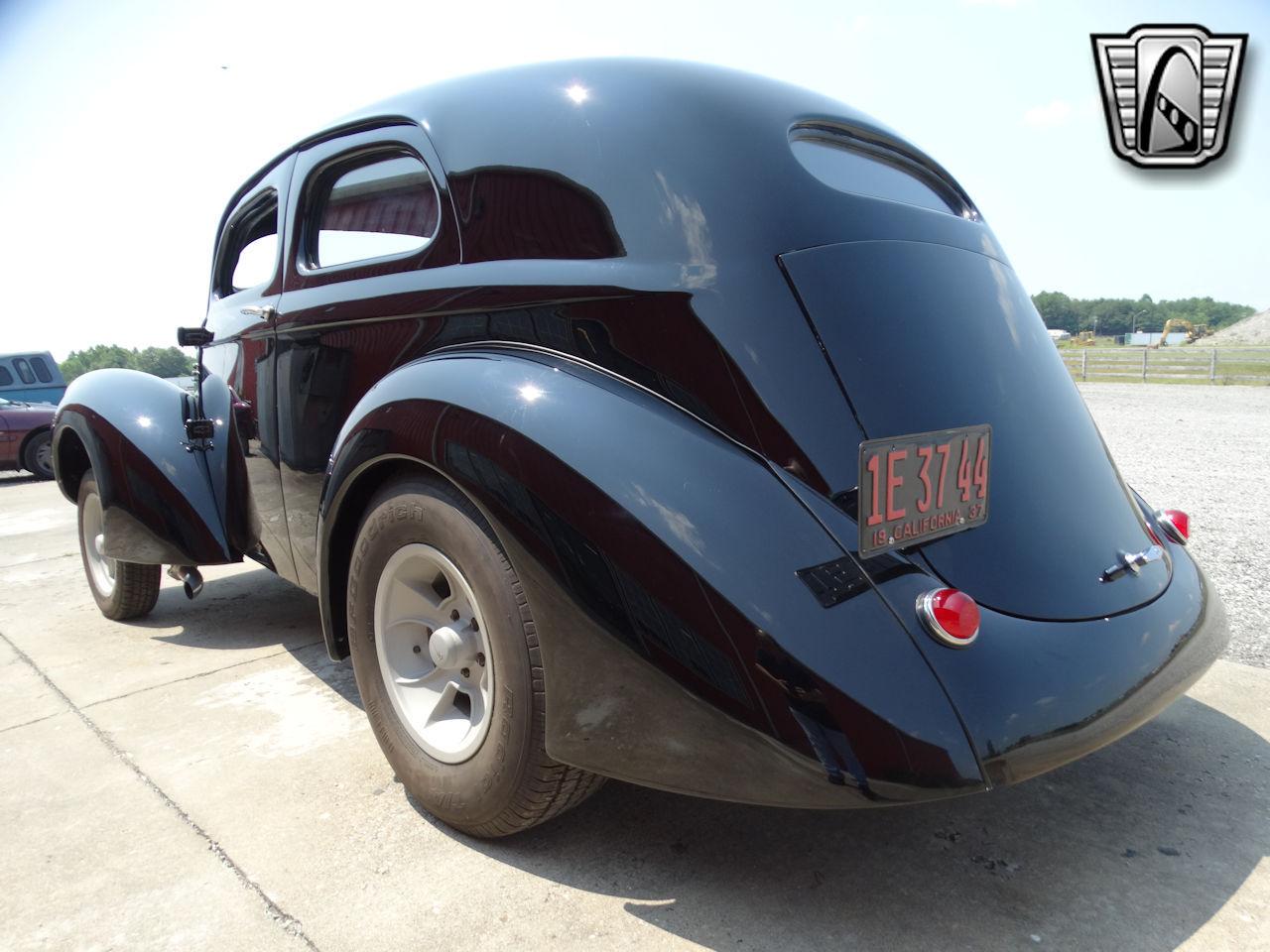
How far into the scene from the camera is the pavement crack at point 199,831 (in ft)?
6.08

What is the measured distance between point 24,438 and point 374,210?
10.9 meters

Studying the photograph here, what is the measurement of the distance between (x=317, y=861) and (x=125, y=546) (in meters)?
1.97

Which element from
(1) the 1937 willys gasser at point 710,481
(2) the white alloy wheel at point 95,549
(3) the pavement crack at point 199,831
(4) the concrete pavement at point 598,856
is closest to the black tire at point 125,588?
(2) the white alloy wheel at point 95,549

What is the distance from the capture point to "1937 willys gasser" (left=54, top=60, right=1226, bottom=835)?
5.36 ft

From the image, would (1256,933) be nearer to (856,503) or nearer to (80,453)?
(856,503)

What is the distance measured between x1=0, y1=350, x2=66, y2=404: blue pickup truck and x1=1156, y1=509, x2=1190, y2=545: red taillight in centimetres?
1743

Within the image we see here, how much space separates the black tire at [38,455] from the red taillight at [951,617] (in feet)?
40.8

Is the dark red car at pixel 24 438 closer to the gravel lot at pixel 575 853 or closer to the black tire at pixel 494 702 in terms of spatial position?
the gravel lot at pixel 575 853

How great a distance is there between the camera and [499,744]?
1.92 meters

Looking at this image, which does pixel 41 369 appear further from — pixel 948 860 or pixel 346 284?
pixel 948 860

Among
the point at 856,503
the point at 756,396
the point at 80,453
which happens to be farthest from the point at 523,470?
the point at 80,453

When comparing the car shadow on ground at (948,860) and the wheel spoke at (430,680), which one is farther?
the wheel spoke at (430,680)

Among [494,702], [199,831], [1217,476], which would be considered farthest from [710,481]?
[1217,476]

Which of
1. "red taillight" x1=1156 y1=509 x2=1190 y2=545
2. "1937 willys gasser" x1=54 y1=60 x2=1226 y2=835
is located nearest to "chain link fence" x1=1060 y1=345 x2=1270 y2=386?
"red taillight" x1=1156 y1=509 x2=1190 y2=545
